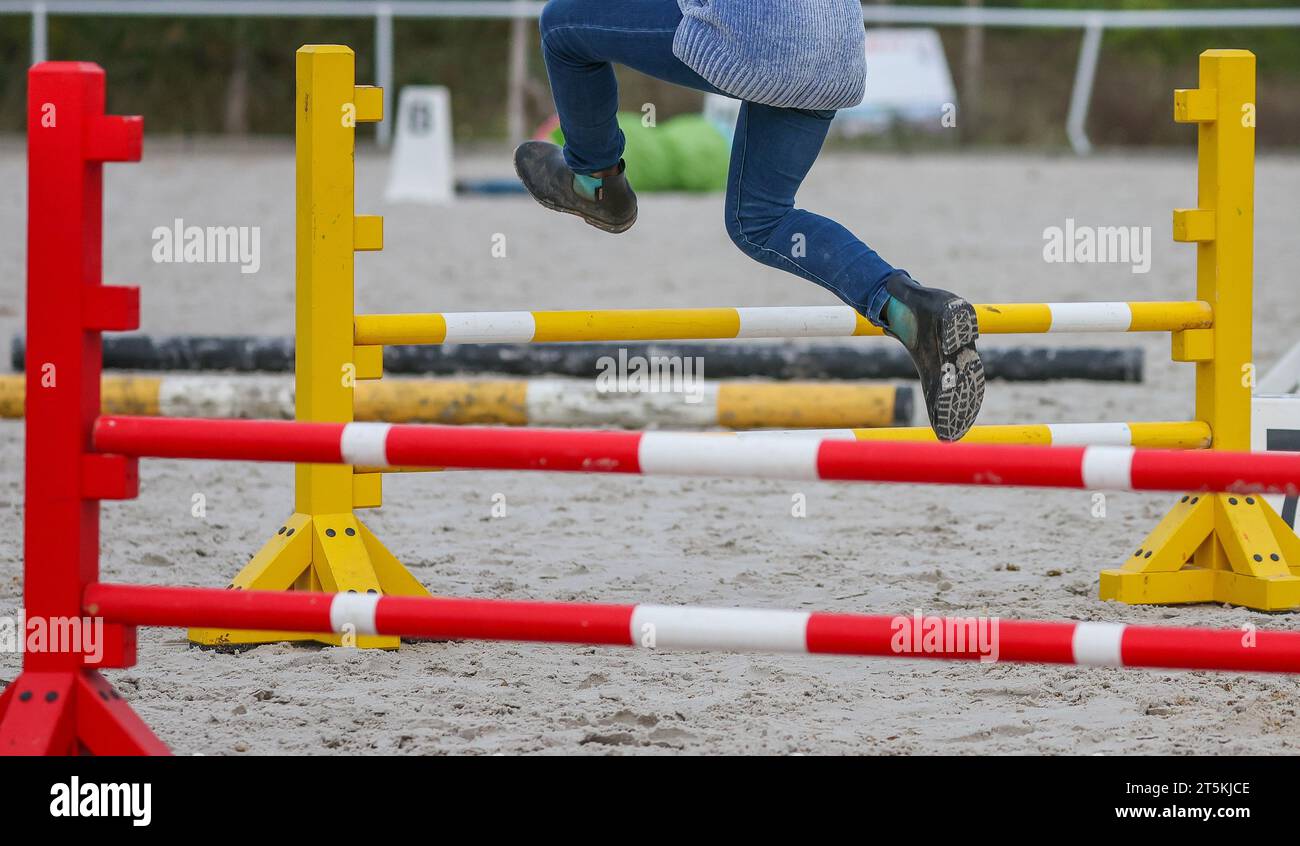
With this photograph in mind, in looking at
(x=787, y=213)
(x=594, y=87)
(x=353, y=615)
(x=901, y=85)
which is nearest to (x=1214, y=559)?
(x=787, y=213)

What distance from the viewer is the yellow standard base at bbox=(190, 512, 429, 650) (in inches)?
115

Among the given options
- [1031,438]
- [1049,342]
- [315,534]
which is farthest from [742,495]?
[1049,342]

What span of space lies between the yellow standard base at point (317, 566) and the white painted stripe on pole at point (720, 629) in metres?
1.00

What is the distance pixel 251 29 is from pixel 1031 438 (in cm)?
1704

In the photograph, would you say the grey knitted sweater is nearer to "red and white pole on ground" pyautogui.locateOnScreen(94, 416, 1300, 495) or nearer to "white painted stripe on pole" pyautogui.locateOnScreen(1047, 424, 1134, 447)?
"red and white pole on ground" pyautogui.locateOnScreen(94, 416, 1300, 495)

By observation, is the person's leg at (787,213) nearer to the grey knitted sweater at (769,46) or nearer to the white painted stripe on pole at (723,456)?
the grey knitted sweater at (769,46)

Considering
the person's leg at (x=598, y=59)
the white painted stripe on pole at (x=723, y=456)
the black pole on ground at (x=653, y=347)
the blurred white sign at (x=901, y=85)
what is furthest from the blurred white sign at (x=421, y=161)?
the white painted stripe on pole at (x=723, y=456)

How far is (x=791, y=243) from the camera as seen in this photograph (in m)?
2.65

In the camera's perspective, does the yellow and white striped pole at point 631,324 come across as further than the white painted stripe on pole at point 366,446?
Yes

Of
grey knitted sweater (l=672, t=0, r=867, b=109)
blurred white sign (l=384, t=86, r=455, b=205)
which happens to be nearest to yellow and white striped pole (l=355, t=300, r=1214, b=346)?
grey knitted sweater (l=672, t=0, r=867, b=109)

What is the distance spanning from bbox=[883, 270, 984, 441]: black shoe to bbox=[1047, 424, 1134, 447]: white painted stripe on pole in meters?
0.70

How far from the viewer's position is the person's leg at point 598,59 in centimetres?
254

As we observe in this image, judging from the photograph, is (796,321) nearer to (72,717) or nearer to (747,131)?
(747,131)
